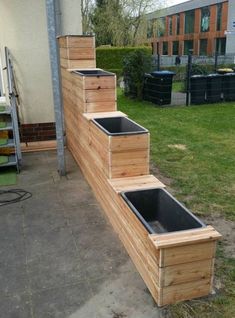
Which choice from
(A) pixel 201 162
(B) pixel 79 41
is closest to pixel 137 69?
(A) pixel 201 162

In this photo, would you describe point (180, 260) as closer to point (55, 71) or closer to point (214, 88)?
point (55, 71)

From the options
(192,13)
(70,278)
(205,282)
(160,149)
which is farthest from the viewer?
(192,13)

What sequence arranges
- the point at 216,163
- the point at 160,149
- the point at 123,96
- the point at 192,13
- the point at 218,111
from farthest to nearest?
the point at 192,13 < the point at 123,96 < the point at 218,111 < the point at 160,149 < the point at 216,163

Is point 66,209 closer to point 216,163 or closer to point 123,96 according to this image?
point 216,163

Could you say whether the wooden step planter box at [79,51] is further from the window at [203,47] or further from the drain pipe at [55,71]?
the window at [203,47]

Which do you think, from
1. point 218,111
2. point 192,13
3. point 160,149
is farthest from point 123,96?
point 192,13

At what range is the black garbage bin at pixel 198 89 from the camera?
36.2 ft

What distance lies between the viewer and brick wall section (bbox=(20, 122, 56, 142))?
21.5 feet

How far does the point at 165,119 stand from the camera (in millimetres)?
9219

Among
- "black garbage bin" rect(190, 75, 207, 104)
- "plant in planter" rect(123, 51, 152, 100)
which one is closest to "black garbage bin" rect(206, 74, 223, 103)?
"black garbage bin" rect(190, 75, 207, 104)

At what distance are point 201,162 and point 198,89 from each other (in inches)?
234

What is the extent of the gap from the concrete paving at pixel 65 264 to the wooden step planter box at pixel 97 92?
1.03 metres

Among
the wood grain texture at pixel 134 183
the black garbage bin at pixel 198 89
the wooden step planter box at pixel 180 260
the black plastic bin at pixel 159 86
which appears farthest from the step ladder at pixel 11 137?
the black garbage bin at pixel 198 89

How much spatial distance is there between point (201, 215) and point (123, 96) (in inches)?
376
